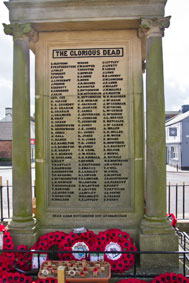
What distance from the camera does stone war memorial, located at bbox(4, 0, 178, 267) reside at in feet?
17.4

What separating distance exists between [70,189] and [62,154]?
81 centimetres

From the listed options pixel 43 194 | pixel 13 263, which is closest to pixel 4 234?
pixel 13 263

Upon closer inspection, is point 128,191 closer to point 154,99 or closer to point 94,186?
point 94,186

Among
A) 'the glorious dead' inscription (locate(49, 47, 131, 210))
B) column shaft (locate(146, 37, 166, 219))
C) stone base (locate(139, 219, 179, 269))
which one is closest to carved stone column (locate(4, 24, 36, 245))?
'the glorious dead' inscription (locate(49, 47, 131, 210))

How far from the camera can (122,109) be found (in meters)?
5.58

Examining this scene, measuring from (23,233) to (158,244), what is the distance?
8.98 feet

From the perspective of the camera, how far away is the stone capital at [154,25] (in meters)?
5.04

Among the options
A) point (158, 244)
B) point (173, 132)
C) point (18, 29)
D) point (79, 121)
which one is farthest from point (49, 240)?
point (173, 132)

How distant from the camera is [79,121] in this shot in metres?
5.64

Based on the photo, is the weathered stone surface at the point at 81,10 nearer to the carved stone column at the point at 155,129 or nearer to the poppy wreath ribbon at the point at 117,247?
the carved stone column at the point at 155,129

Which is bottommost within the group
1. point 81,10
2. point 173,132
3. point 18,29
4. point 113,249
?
point 113,249

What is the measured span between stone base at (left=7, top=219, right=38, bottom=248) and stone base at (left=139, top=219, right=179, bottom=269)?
2.19 m

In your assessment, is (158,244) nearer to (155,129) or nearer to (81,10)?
(155,129)

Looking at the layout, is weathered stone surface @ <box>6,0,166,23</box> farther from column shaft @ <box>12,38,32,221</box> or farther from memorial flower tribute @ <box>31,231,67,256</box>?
memorial flower tribute @ <box>31,231,67,256</box>
